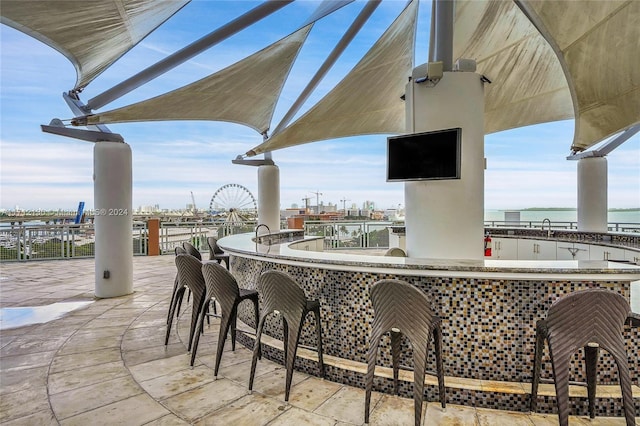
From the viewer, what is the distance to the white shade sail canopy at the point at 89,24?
3.46 metres

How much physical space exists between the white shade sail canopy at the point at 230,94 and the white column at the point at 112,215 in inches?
23.3

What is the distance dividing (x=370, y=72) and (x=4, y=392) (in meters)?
6.38

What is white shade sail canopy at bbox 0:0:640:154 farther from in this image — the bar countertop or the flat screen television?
the bar countertop

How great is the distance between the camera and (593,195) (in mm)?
7547

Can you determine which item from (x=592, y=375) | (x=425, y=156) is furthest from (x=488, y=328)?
(x=425, y=156)

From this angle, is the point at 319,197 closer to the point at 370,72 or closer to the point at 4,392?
the point at 370,72

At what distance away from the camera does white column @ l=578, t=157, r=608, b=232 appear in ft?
24.6

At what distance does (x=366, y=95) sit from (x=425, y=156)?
3.83m

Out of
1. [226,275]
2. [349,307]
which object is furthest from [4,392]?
[349,307]

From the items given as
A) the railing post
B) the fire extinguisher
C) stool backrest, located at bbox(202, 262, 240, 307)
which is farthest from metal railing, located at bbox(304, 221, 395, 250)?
stool backrest, located at bbox(202, 262, 240, 307)

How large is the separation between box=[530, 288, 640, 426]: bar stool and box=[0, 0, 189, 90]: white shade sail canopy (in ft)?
16.8

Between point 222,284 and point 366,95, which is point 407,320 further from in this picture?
point 366,95

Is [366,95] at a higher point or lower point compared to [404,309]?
higher

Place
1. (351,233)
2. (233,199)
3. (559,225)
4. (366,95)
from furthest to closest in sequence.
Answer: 1. (233,199)
2. (559,225)
3. (351,233)
4. (366,95)
